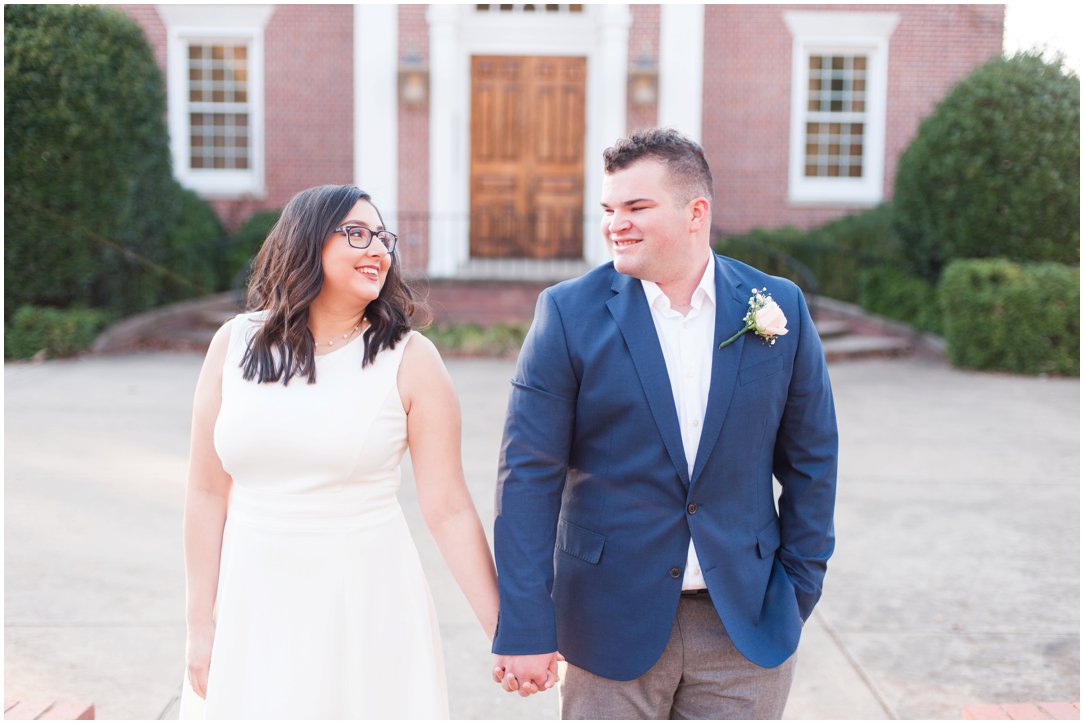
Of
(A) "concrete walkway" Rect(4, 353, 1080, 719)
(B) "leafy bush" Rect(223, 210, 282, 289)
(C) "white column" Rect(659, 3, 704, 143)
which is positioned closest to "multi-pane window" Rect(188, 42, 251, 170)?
(B) "leafy bush" Rect(223, 210, 282, 289)

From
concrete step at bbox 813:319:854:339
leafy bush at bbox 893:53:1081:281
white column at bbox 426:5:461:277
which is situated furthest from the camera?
white column at bbox 426:5:461:277

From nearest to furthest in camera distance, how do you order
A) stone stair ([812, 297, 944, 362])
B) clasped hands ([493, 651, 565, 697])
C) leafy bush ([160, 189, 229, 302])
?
clasped hands ([493, 651, 565, 697]), stone stair ([812, 297, 944, 362]), leafy bush ([160, 189, 229, 302])

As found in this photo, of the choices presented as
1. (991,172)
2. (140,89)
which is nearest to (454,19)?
(140,89)

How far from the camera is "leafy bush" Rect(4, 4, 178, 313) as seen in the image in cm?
1170

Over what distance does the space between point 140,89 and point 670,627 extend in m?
12.1

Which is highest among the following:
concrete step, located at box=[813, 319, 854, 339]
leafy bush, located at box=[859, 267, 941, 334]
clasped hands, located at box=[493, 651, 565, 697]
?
leafy bush, located at box=[859, 267, 941, 334]

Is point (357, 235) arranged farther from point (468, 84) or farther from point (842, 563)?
point (468, 84)

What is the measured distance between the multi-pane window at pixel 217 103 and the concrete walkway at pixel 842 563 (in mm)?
8305

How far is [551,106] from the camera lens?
618 inches

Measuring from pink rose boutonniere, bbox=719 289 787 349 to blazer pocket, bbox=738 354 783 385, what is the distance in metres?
0.05

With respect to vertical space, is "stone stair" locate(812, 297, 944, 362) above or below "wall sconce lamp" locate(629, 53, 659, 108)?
below

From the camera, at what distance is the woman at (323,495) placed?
7.97ft

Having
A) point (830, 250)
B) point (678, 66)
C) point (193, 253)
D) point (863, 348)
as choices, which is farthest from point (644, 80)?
point (193, 253)

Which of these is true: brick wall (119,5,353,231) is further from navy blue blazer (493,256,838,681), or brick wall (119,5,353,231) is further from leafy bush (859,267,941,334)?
navy blue blazer (493,256,838,681)
